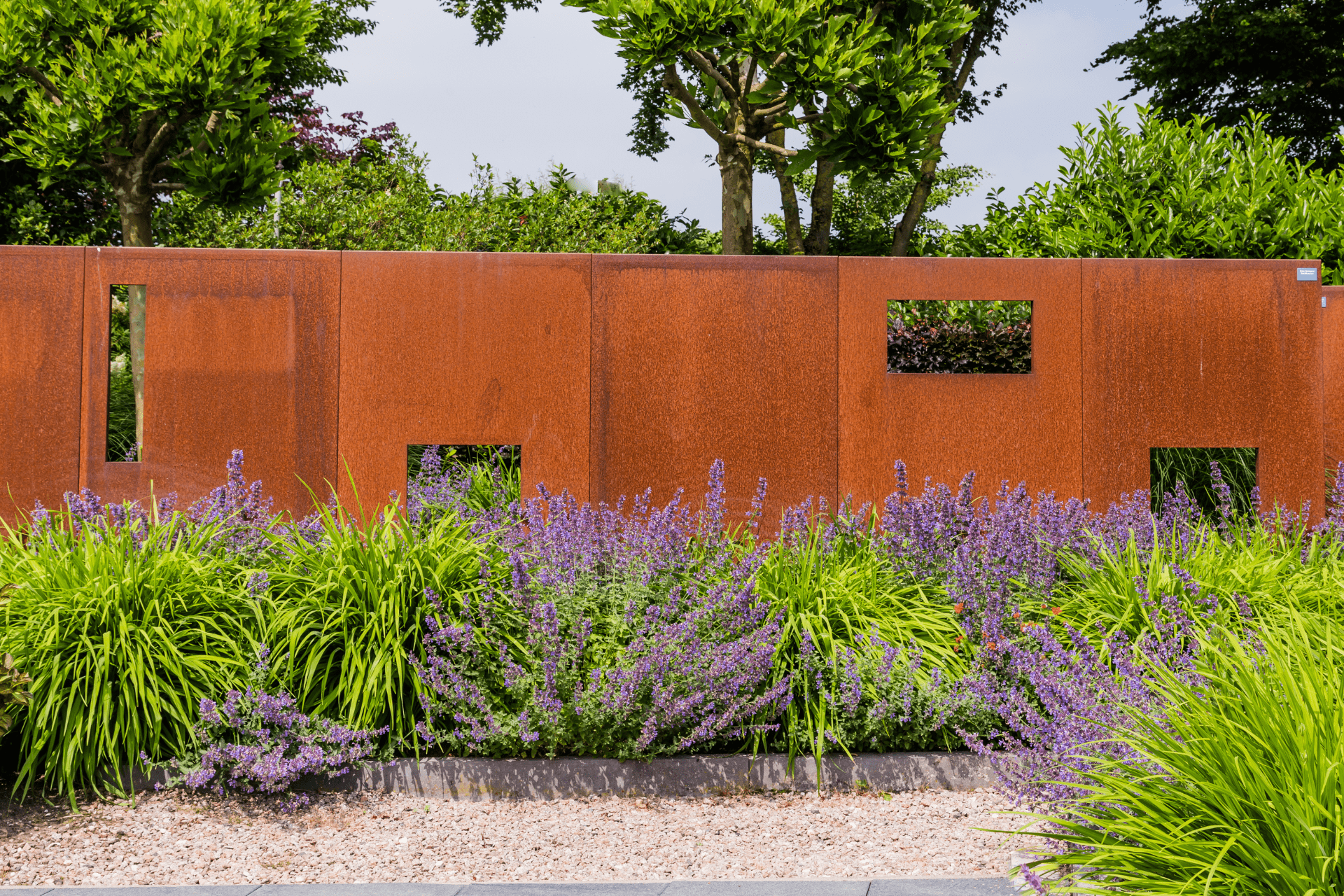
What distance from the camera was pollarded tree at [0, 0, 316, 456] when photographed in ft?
23.2

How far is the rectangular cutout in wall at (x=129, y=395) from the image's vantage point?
605 cm

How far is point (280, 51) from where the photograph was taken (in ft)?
25.7

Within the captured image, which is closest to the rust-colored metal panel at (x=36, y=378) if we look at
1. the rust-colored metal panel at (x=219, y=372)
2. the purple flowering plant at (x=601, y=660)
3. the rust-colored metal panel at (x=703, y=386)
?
the rust-colored metal panel at (x=219, y=372)

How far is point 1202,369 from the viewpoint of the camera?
6234 mm

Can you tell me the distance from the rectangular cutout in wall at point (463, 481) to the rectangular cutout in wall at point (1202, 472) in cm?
424

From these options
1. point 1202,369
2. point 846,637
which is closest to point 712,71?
point 1202,369

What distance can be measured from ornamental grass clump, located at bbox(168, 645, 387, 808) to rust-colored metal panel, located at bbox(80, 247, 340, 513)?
234 cm

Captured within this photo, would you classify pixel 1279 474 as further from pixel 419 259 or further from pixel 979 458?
pixel 419 259

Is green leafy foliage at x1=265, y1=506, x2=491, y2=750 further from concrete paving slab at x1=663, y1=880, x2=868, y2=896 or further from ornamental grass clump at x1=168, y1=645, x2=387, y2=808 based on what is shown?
concrete paving slab at x1=663, y1=880, x2=868, y2=896

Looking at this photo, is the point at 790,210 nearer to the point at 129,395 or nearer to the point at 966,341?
the point at 966,341

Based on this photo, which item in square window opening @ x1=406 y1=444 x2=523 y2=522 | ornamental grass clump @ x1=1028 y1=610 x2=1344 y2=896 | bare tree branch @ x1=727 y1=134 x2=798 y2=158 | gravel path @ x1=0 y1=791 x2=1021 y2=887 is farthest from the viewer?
bare tree branch @ x1=727 y1=134 x2=798 y2=158

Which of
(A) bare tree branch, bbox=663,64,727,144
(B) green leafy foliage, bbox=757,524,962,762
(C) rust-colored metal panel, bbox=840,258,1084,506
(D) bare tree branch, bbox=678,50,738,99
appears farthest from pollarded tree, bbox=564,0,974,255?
(B) green leafy foliage, bbox=757,524,962,762

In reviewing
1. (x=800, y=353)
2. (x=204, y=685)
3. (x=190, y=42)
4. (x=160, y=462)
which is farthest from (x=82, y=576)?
(x=190, y=42)

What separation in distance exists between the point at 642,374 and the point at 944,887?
3693 millimetres
